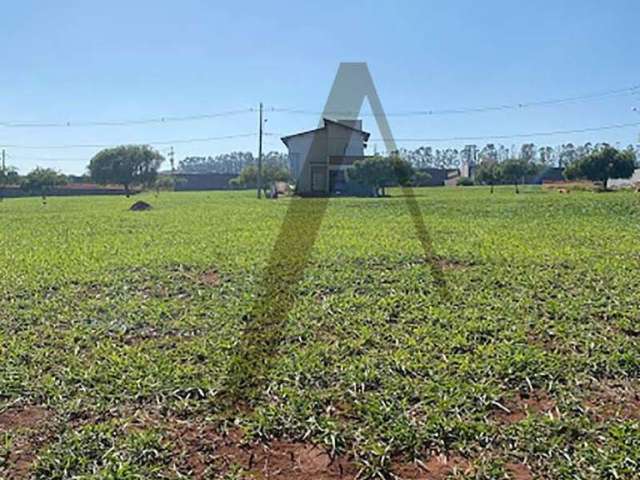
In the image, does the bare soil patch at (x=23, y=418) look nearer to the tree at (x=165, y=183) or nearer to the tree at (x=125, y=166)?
the tree at (x=125, y=166)

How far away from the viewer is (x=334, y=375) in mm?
2754

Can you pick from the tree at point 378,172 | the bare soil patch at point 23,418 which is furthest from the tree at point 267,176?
the bare soil patch at point 23,418

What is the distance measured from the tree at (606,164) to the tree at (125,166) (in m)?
36.8

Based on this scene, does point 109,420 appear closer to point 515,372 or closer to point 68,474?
point 68,474

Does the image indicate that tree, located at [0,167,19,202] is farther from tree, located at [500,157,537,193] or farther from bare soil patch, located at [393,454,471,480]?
bare soil patch, located at [393,454,471,480]

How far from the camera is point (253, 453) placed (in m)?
2.09

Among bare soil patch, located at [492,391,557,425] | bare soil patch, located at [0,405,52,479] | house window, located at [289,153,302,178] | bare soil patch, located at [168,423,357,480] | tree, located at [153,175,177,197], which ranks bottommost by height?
bare soil patch, located at [168,423,357,480]

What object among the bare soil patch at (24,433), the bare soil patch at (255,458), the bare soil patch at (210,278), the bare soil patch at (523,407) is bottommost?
the bare soil patch at (255,458)

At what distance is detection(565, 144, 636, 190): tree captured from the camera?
29047 mm

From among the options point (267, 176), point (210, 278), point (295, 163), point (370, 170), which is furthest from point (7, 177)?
point (210, 278)

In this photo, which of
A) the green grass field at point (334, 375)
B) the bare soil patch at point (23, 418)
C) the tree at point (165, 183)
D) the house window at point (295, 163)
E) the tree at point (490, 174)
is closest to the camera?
the green grass field at point (334, 375)

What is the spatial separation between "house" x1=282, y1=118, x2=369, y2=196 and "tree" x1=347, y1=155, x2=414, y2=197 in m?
3.25

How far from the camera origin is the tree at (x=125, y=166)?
48.4m

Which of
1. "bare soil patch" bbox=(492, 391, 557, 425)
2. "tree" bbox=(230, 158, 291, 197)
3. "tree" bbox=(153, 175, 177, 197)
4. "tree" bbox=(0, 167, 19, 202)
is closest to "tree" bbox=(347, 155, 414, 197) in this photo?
"tree" bbox=(230, 158, 291, 197)
